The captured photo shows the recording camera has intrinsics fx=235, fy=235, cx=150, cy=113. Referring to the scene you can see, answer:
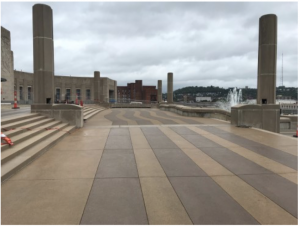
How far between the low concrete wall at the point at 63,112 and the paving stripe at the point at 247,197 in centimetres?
741

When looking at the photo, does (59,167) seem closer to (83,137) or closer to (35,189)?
(35,189)

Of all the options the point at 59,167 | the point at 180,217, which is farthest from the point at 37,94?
the point at 180,217

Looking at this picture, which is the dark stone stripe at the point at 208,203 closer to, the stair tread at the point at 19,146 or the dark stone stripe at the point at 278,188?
the dark stone stripe at the point at 278,188

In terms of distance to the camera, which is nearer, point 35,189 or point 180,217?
point 180,217

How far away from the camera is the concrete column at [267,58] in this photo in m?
12.6

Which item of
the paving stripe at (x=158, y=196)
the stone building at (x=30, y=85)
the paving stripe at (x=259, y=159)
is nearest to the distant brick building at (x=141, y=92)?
the stone building at (x=30, y=85)

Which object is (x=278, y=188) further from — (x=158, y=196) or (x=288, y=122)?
(x=288, y=122)

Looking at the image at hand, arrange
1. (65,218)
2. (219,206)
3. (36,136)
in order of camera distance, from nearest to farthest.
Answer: (65,218) < (219,206) < (36,136)

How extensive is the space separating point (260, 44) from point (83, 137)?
34.7 ft

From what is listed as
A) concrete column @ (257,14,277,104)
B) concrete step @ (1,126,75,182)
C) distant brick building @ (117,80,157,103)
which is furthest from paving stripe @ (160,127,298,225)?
distant brick building @ (117,80,157,103)

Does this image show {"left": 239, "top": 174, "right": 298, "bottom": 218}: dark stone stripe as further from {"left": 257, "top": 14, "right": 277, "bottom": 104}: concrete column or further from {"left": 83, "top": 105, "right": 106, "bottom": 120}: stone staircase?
{"left": 83, "top": 105, "right": 106, "bottom": 120}: stone staircase

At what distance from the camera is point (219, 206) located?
3.56 metres

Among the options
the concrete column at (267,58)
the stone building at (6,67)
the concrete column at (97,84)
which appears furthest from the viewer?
the concrete column at (97,84)

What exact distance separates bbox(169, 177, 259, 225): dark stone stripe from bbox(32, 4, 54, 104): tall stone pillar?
9.18m
